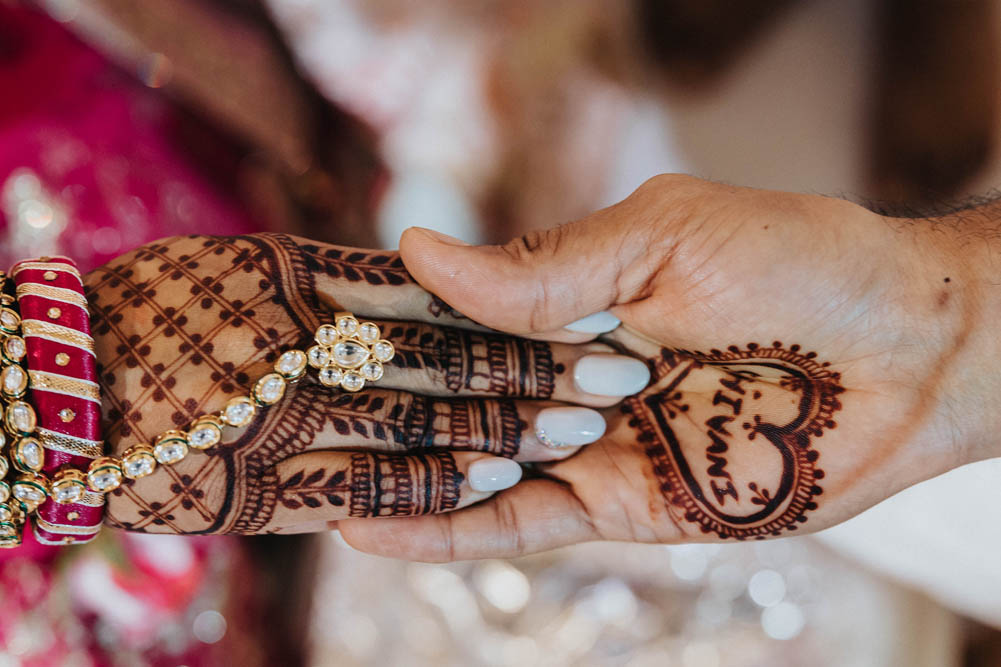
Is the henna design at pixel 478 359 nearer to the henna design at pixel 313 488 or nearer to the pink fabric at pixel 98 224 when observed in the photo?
the henna design at pixel 313 488

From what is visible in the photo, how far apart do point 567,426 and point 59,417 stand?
59 centimetres

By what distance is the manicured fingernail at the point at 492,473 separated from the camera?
0.82 m

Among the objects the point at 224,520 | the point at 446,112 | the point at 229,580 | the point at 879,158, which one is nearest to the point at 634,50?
A: the point at 446,112

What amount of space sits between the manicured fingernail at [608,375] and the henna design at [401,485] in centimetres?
21

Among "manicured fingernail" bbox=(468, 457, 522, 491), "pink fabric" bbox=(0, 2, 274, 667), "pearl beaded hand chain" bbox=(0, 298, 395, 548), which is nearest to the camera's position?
"pearl beaded hand chain" bbox=(0, 298, 395, 548)

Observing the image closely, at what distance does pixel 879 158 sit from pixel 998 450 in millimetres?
842

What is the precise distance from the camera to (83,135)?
1.36m

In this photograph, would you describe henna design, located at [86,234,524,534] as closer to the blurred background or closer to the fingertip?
the fingertip

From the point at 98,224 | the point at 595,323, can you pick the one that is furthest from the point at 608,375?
the point at 98,224

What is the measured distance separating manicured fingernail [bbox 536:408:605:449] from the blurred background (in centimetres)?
63

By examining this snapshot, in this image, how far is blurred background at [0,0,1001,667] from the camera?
4.19ft

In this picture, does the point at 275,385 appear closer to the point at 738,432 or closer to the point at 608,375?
the point at 608,375

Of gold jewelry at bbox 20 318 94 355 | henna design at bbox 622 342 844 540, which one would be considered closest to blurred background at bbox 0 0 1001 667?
henna design at bbox 622 342 844 540

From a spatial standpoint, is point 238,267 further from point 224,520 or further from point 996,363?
point 996,363
